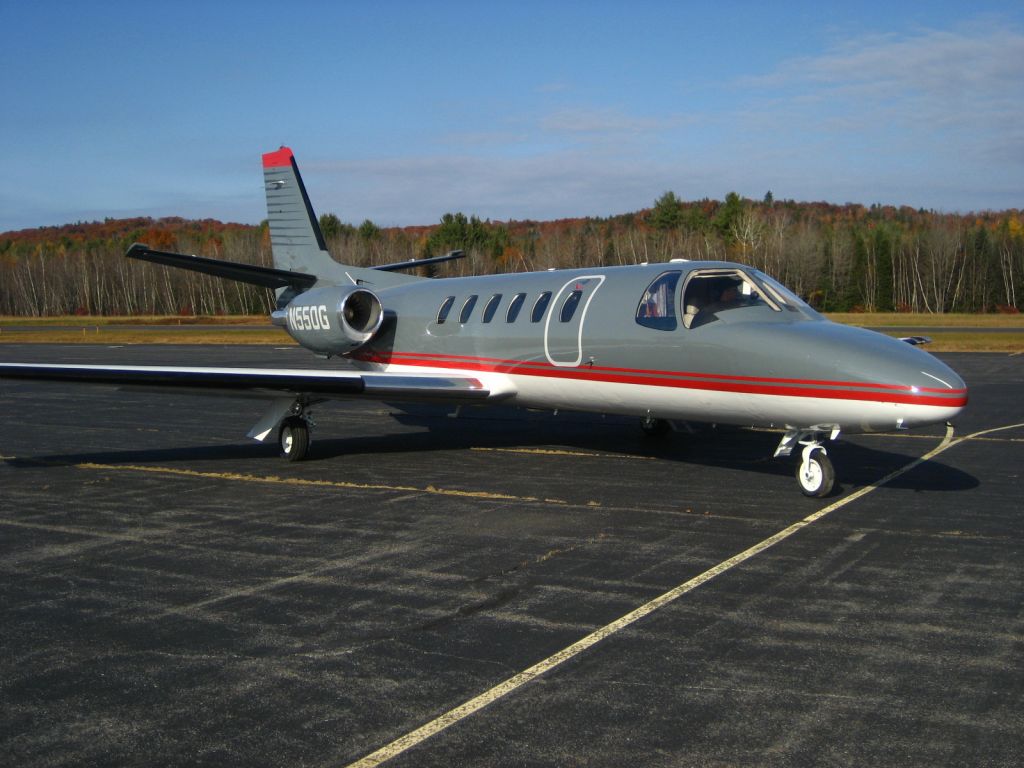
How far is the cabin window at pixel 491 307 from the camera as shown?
45.9ft

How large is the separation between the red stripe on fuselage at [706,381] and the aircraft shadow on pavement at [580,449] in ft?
4.52

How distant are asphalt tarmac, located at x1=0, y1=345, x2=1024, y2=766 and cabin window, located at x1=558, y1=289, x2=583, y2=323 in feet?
6.51

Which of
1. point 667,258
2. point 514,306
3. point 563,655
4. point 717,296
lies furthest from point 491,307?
point 667,258

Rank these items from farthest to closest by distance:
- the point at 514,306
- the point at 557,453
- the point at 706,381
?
the point at 557,453
the point at 514,306
the point at 706,381

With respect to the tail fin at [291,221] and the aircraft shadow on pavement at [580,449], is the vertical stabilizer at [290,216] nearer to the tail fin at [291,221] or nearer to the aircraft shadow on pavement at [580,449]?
the tail fin at [291,221]

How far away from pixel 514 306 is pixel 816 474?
5135 mm

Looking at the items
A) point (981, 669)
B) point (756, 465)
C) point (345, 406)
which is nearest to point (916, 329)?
point (345, 406)

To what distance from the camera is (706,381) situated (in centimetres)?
1065

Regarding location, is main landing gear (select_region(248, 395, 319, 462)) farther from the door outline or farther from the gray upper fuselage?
the door outline

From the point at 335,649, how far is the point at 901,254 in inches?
3778

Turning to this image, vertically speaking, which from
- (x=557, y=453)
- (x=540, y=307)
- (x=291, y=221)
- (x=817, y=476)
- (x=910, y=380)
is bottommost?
(x=557, y=453)

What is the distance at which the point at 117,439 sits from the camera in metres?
16.0

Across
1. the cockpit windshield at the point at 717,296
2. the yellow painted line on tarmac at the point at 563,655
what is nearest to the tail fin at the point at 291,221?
the cockpit windshield at the point at 717,296

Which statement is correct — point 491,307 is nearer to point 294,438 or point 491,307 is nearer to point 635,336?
point 635,336
